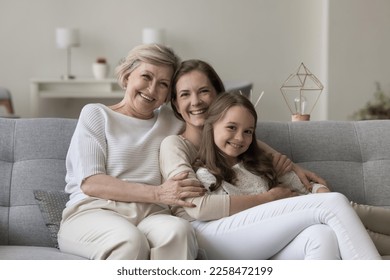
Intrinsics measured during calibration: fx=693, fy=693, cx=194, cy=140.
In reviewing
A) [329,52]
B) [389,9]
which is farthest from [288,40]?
[389,9]

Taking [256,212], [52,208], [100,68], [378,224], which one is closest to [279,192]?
[256,212]

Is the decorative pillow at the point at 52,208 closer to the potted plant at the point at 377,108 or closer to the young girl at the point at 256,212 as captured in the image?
the young girl at the point at 256,212

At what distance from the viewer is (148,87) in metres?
2.44

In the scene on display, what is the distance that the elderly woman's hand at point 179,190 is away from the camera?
218 cm

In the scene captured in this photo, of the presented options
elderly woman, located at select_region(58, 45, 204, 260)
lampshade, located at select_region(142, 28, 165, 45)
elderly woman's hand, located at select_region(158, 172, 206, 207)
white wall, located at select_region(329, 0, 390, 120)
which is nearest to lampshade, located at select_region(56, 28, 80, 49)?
lampshade, located at select_region(142, 28, 165, 45)

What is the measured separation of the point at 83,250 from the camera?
7.07ft

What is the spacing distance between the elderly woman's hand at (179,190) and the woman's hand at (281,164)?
359 mm

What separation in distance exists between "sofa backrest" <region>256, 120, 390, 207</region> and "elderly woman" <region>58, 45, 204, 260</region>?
47 cm

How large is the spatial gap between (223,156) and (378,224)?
1.93 feet

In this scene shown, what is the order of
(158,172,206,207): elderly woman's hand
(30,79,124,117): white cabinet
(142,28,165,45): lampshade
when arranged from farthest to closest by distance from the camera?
(142,28,165,45): lampshade → (30,79,124,117): white cabinet → (158,172,206,207): elderly woman's hand

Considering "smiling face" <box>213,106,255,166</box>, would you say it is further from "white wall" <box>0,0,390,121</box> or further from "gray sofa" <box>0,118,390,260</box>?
"white wall" <box>0,0,390,121</box>

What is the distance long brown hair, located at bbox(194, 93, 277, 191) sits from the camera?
2.29m

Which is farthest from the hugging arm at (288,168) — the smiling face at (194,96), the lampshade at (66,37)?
the lampshade at (66,37)
